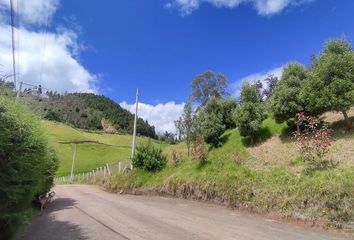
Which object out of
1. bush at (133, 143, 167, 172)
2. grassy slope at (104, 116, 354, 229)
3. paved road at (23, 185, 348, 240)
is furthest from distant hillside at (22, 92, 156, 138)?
paved road at (23, 185, 348, 240)

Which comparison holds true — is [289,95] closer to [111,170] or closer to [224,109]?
[224,109]

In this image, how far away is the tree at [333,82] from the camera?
17656mm

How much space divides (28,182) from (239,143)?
18408 mm

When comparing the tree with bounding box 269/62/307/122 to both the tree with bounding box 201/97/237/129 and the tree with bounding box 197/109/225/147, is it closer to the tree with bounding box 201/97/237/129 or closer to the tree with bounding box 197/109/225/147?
the tree with bounding box 197/109/225/147

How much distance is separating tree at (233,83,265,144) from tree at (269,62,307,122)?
1.88 m

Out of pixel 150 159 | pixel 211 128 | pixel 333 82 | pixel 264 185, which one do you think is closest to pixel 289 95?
pixel 333 82

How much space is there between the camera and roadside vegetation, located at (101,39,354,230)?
12422mm

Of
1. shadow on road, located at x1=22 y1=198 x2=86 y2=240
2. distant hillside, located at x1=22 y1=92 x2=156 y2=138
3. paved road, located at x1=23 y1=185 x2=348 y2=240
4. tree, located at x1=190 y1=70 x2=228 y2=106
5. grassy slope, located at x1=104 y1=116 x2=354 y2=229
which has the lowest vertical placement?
shadow on road, located at x1=22 y1=198 x2=86 y2=240

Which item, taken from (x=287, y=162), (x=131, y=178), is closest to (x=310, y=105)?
(x=287, y=162)

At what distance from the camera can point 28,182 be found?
8.98m

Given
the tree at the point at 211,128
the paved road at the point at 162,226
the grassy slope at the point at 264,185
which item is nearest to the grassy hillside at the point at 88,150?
the tree at the point at 211,128

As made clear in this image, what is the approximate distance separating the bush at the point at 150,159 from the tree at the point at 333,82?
1108 cm

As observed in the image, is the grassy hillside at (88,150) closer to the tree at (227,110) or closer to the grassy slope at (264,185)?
the tree at (227,110)

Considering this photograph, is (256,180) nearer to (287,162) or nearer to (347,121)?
(287,162)
